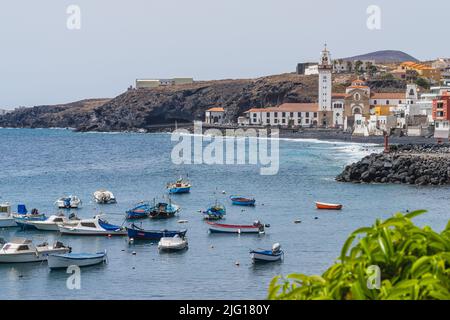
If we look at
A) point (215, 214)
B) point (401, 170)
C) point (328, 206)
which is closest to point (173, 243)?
point (215, 214)

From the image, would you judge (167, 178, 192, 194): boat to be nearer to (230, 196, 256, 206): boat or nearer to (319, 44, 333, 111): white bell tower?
(230, 196, 256, 206): boat

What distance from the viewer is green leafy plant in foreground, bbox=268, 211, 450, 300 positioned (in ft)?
14.1

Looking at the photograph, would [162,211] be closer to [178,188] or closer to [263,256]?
[178,188]

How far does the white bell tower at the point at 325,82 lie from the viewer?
6462 inches

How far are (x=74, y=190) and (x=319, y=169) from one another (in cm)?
2502

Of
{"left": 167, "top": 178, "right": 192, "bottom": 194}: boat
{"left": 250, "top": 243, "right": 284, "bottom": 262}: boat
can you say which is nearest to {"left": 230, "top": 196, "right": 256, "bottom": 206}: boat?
{"left": 167, "top": 178, "right": 192, "bottom": 194}: boat

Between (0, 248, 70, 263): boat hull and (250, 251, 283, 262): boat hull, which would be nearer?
(250, 251, 283, 262): boat hull

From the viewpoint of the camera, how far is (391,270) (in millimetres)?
4602

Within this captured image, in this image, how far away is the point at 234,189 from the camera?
2677 inches

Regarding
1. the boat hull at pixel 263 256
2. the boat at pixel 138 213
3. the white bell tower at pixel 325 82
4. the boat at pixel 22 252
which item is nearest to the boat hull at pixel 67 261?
the boat at pixel 22 252

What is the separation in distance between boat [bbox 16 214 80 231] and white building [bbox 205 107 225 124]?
152 meters

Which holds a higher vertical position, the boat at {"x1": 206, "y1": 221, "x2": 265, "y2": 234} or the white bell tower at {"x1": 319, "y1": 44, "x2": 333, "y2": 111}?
the white bell tower at {"x1": 319, "y1": 44, "x2": 333, "y2": 111}

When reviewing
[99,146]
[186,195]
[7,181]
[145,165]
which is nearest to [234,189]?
[186,195]

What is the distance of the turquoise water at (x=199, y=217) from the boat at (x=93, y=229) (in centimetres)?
58
